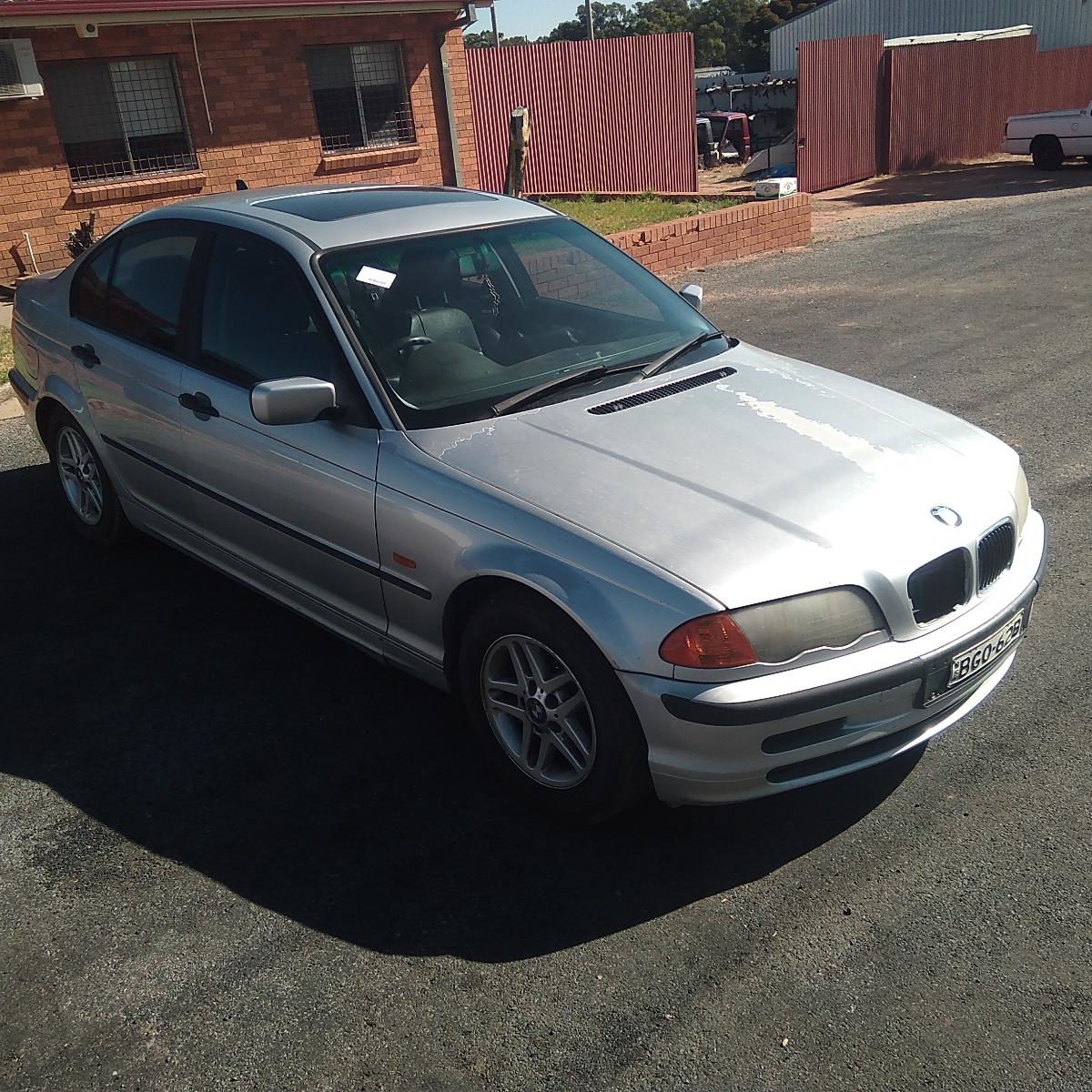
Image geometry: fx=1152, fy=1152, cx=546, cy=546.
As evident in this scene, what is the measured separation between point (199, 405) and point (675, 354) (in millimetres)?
1853

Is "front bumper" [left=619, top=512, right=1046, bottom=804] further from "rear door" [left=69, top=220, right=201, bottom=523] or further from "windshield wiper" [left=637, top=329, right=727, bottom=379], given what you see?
"rear door" [left=69, top=220, right=201, bottom=523]

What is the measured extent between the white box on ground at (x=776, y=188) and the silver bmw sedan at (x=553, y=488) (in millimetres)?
9999

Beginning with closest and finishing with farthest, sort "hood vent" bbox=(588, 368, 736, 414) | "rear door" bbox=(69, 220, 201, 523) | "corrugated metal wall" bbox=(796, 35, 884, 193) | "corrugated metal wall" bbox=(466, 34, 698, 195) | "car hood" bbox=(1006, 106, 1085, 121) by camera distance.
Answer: "hood vent" bbox=(588, 368, 736, 414) < "rear door" bbox=(69, 220, 201, 523) < "corrugated metal wall" bbox=(466, 34, 698, 195) < "corrugated metal wall" bbox=(796, 35, 884, 193) < "car hood" bbox=(1006, 106, 1085, 121)

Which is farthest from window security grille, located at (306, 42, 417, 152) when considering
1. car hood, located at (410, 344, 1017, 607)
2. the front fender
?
the front fender

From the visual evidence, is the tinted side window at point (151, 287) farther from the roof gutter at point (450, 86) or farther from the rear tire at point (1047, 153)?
the rear tire at point (1047, 153)

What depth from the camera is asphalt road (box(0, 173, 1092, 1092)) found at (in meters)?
2.73

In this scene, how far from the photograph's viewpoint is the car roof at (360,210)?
14.4 feet

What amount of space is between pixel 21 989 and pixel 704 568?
2.10 m

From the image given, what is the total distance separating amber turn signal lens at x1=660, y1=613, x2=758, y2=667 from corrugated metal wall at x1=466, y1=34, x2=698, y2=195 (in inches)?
680

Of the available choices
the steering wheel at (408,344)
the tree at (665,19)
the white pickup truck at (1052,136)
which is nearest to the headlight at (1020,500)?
the steering wheel at (408,344)

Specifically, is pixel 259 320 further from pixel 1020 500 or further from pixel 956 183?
pixel 956 183

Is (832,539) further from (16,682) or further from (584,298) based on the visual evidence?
(16,682)

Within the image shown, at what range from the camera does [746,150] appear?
96.4ft

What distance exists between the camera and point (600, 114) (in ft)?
65.5
